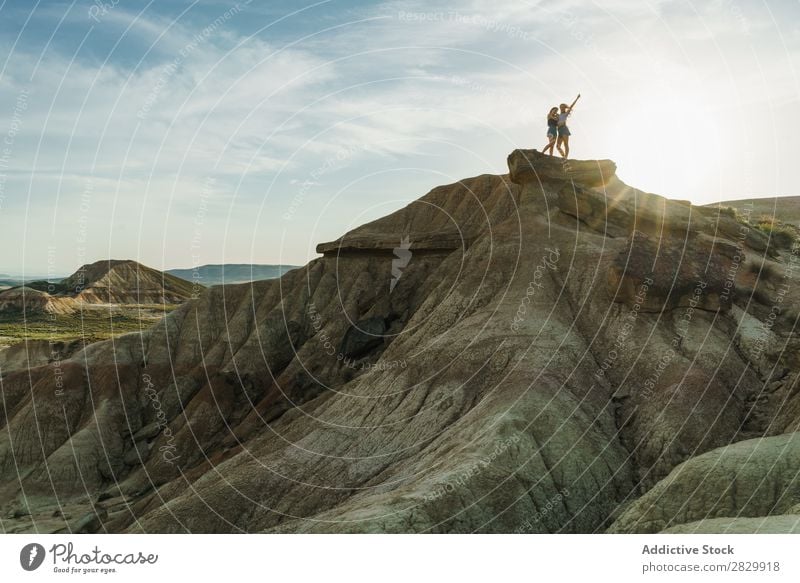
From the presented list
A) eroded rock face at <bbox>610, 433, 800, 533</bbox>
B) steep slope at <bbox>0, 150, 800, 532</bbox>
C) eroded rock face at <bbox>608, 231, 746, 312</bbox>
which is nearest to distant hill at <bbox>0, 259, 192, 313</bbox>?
steep slope at <bbox>0, 150, 800, 532</bbox>

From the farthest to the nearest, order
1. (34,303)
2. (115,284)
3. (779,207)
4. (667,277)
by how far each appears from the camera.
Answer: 1. (115,284)
2. (34,303)
3. (779,207)
4. (667,277)

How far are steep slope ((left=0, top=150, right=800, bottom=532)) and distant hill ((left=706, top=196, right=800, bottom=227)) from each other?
25.8 meters

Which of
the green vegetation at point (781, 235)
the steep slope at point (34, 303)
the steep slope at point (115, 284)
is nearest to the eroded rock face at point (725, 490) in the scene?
the green vegetation at point (781, 235)

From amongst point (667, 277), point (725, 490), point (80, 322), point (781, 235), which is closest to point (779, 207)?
point (781, 235)

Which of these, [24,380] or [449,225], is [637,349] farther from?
[24,380]

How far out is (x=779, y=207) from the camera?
83812 millimetres

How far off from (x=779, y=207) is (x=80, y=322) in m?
119

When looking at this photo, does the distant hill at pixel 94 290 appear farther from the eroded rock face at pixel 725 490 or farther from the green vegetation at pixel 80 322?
the eroded rock face at pixel 725 490

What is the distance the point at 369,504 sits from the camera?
27203mm

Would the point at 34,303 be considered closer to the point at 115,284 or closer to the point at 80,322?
the point at 80,322

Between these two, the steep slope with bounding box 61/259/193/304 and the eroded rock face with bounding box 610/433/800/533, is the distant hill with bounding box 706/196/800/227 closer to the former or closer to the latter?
the eroded rock face with bounding box 610/433/800/533

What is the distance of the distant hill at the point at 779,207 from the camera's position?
2973 inches

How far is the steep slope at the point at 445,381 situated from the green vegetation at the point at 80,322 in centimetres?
8518

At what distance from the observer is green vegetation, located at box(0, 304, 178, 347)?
142750 mm
